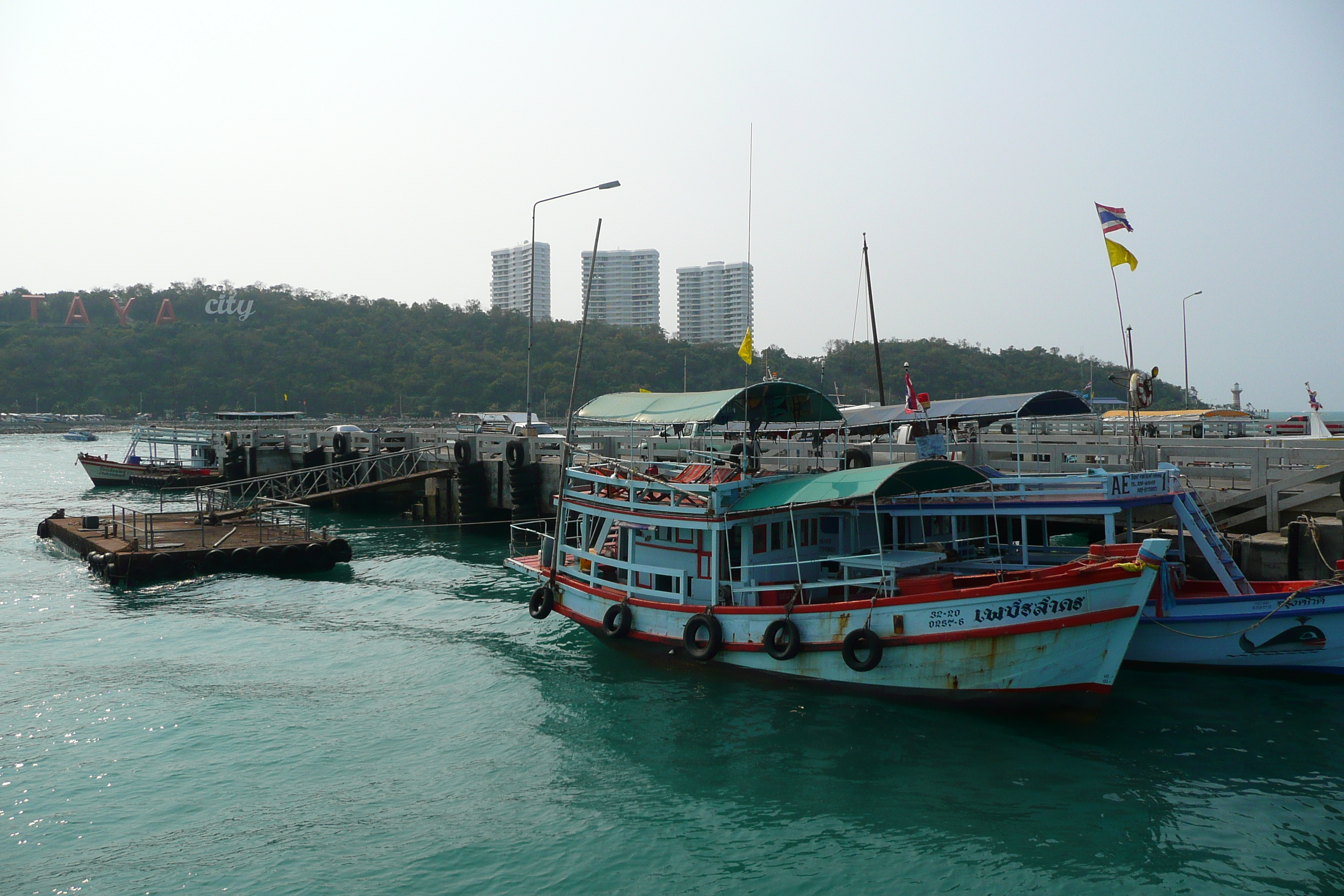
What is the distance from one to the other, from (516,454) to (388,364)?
92885 millimetres

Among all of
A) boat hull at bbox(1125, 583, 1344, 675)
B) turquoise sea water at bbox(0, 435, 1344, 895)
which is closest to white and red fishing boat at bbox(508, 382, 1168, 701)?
turquoise sea water at bbox(0, 435, 1344, 895)

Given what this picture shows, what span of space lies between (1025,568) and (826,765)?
4939 mm

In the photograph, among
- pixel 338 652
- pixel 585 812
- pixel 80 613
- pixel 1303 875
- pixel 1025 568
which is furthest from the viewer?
pixel 80 613

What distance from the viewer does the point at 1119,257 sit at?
734 inches

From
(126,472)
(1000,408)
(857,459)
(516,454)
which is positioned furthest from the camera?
(126,472)

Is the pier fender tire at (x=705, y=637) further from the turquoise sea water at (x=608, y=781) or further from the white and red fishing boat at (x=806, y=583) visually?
the turquoise sea water at (x=608, y=781)

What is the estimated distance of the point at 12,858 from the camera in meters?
10.4

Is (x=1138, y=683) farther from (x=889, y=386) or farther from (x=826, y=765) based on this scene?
(x=889, y=386)

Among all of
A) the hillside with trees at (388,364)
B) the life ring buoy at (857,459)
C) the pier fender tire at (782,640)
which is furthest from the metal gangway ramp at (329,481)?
the hillside with trees at (388,364)

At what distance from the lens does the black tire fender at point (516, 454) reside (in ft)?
114

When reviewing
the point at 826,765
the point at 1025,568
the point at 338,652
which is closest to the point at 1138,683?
the point at 1025,568

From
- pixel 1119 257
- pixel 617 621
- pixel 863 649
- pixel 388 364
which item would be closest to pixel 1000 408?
pixel 1119 257

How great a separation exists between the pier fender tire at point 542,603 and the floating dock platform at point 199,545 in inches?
448

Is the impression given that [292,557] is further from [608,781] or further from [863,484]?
[863,484]
